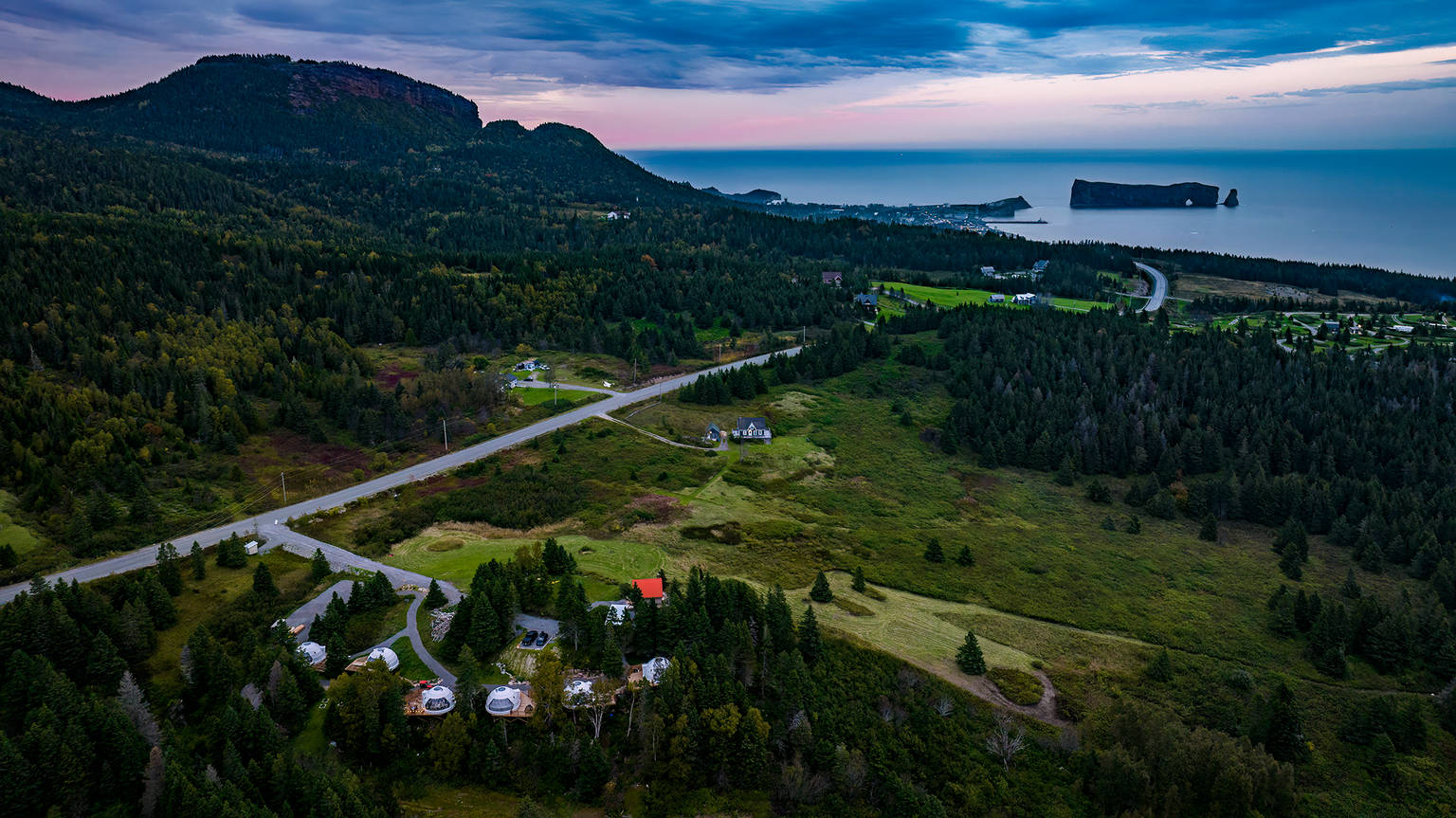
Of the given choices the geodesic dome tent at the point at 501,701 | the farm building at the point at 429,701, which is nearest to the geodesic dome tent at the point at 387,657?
the farm building at the point at 429,701

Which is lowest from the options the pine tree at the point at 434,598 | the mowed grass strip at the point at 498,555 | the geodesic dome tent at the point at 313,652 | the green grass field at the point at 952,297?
the mowed grass strip at the point at 498,555

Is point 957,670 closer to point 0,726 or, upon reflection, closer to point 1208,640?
point 1208,640

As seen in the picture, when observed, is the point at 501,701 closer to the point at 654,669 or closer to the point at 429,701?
the point at 429,701

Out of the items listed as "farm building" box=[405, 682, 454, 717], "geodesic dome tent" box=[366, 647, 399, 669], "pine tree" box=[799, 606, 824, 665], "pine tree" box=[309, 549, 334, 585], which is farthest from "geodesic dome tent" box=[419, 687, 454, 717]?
"pine tree" box=[799, 606, 824, 665]

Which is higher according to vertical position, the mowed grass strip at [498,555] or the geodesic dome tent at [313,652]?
the geodesic dome tent at [313,652]

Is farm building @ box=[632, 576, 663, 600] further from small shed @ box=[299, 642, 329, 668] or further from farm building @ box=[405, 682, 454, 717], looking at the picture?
small shed @ box=[299, 642, 329, 668]

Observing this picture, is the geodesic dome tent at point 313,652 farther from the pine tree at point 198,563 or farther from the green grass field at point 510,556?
the pine tree at point 198,563

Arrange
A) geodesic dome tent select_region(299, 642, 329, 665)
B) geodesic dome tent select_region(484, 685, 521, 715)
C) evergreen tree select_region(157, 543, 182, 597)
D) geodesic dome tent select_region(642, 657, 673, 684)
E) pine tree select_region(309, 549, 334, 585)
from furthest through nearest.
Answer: pine tree select_region(309, 549, 334, 585) < evergreen tree select_region(157, 543, 182, 597) < geodesic dome tent select_region(299, 642, 329, 665) < geodesic dome tent select_region(642, 657, 673, 684) < geodesic dome tent select_region(484, 685, 521, 715)
